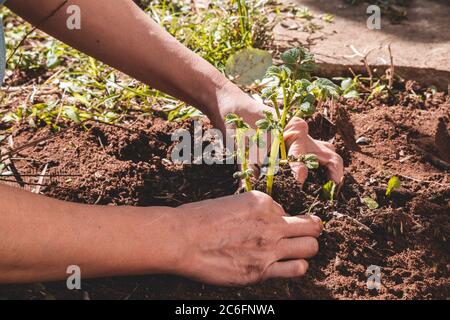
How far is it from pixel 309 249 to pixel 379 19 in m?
1.58

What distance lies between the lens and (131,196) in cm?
219

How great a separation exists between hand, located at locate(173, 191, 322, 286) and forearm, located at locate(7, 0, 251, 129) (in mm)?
470

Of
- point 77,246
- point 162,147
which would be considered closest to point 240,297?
point 77,246

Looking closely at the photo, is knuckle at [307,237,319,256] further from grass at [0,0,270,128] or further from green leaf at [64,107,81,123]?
green leaf at [64,107,81,123]

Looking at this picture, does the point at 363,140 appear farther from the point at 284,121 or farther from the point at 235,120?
the point at 235,120

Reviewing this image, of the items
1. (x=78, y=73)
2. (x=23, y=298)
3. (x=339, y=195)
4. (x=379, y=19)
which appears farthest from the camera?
(x=379, y=19)

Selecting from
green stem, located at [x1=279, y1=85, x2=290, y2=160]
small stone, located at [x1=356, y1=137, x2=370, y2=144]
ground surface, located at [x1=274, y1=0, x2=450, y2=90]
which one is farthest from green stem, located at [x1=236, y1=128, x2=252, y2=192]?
ground surface, located at [x1=274, y1=0, x2=450, y2=90]

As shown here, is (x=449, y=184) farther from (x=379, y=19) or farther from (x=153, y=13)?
(x=153, y=13)

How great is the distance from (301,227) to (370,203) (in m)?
0.30

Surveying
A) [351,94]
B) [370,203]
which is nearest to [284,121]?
[370,203]

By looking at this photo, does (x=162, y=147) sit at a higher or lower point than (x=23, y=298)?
higher

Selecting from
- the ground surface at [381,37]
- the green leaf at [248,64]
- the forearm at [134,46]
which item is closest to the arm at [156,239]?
the forearm at [134,46]

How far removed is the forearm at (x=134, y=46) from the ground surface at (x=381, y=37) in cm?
76

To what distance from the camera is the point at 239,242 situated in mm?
1836
